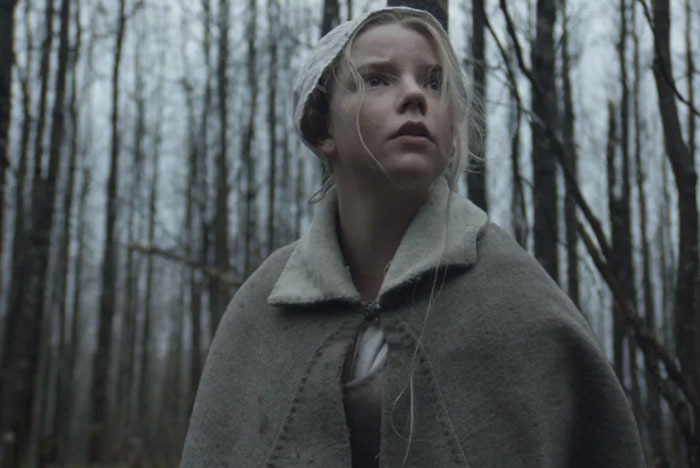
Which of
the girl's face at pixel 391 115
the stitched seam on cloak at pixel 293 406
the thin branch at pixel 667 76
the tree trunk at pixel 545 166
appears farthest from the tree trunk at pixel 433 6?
the tree trunk at pixel 545 166

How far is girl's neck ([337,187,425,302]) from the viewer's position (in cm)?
200

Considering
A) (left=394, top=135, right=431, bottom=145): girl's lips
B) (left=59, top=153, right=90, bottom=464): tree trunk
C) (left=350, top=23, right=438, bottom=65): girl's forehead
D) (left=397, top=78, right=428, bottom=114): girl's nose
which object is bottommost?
(left=59, top=153, right=90, bottom=464): tree trunk

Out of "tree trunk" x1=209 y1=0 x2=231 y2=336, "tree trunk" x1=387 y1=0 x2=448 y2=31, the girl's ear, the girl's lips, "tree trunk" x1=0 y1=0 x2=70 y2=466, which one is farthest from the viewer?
"tree trunk" x1=209 y1=0 x2=231 y2=336

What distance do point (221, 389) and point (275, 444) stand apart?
0.28 meters

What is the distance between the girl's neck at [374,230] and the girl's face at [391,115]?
5 cm

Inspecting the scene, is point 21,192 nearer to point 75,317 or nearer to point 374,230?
point 75,317

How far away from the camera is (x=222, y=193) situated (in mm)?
12102

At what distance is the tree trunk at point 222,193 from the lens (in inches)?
392

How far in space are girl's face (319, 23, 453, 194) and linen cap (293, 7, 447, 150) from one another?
39 mm

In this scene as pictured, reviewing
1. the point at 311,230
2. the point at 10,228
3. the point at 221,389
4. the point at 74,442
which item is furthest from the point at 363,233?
the point at 74,442

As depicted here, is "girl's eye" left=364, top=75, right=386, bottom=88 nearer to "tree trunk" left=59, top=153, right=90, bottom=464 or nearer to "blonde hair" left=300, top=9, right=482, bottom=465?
"blonde hair" left=300, top=9, right=482, bottom=465

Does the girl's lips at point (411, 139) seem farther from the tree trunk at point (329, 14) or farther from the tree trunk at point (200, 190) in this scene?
the tree trunk at point (200, 190)

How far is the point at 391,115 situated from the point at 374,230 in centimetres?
33

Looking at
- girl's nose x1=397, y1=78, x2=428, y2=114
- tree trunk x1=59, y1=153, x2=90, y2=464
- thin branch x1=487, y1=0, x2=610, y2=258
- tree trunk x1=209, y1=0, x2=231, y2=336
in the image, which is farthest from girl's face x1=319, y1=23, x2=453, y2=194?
tree trunk x1=59, y1=153, x2=90, y2=464
